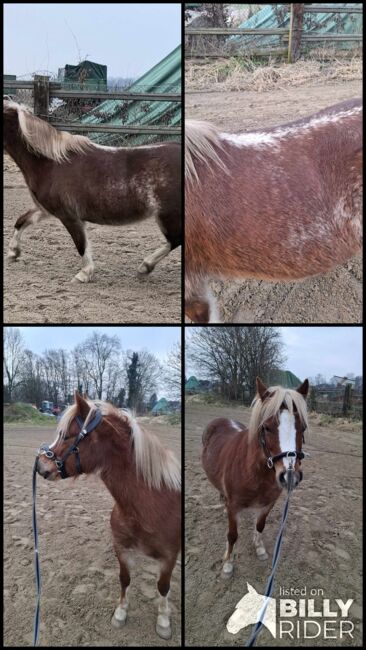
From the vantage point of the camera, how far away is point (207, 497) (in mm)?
1689

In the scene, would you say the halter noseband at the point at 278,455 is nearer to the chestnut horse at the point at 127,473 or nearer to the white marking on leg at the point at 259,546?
the chestnut horse at the point at 127,473

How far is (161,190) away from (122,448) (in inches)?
37.9

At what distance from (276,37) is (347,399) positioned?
152 cm

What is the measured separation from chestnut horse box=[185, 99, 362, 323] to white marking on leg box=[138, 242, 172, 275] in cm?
19

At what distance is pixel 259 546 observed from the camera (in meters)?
1.53

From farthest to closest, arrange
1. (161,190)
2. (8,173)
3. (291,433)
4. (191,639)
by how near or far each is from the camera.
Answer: (8,173)
(161,190)
(191,639)
(291,433)

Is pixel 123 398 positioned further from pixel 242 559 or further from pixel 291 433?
pixel 242 559

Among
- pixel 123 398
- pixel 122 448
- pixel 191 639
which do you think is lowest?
pixel 191 639

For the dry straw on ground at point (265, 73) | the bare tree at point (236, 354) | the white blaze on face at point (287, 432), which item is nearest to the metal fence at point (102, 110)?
the dry straw on ground at point (265, 73)

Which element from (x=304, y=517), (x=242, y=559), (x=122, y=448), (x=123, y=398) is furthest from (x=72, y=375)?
(x=304, y=517)

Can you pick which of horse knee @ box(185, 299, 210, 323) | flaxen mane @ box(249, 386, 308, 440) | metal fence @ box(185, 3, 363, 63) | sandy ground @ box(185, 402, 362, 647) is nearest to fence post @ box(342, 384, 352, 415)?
sandy ground @ box(185, 402, 362, 647)

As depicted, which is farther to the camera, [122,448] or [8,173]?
[8,173]

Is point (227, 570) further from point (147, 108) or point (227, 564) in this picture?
point (147, 108)

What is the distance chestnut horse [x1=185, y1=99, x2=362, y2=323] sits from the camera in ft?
4.19
